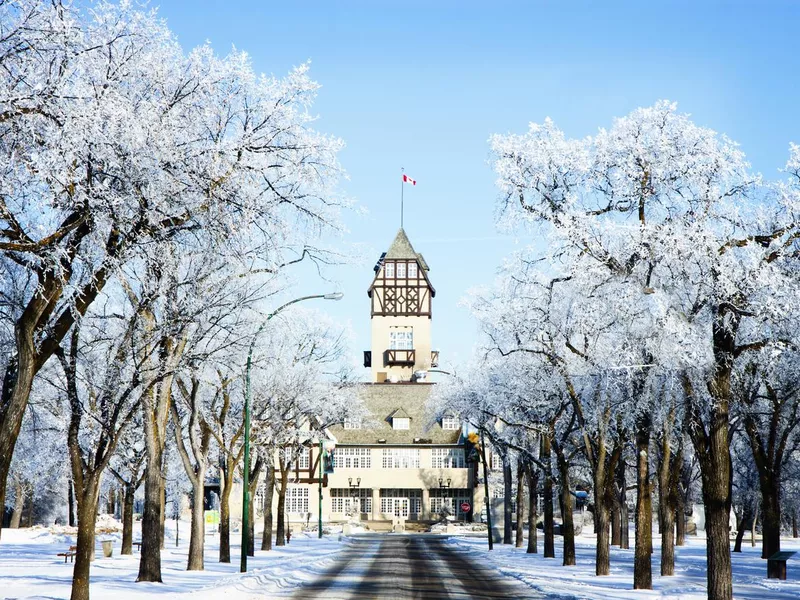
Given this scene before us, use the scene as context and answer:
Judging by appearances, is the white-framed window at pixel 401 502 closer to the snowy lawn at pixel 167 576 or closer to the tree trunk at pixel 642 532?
the snowy lawn at pixel 167 576

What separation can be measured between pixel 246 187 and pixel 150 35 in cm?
240

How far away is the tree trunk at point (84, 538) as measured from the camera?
18188mm

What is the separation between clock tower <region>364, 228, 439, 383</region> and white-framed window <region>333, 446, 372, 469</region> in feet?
39.8

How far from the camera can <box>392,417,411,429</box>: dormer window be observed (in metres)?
95.0

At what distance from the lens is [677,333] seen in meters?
17.8

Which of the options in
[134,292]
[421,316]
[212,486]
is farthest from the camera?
[421,316]

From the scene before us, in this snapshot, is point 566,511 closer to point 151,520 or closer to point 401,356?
point 151,520

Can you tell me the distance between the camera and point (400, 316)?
106m

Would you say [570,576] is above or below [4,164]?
below

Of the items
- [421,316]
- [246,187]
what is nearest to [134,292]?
[246,187]

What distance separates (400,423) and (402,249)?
865 inches

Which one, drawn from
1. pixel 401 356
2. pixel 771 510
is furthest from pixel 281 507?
pixel 401 356

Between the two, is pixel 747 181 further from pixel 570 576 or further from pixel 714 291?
pixel 570 576

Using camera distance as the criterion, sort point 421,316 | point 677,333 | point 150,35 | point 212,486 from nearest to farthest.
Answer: point 150,35
point 677,333
point 212,486
point 421,316
